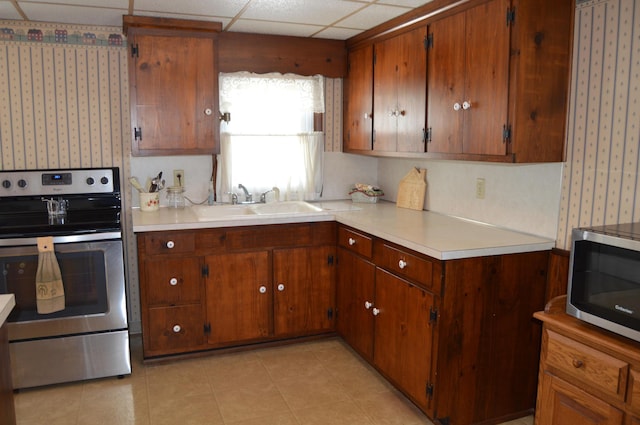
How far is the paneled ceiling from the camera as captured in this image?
111 inches

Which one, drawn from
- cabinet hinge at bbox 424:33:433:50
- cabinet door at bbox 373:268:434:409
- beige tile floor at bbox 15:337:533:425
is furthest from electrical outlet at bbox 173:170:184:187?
cabinet hinge at bbox 424:33:433:50

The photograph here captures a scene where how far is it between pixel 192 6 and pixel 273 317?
1.91m

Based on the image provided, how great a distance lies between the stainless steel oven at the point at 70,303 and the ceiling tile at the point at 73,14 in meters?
1.17

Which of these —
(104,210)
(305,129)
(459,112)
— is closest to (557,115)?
(459,112)

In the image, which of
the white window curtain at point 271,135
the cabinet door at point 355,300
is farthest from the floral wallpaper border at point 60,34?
the cabinet door at point 355,300

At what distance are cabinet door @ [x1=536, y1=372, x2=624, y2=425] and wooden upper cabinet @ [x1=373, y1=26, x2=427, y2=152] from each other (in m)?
1.49

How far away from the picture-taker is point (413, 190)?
3.59 meters

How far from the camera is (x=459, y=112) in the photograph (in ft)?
8.73

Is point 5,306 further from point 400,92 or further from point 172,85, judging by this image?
point 400,92

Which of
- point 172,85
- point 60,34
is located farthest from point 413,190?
point 60,34

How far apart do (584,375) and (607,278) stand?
333 millimetres

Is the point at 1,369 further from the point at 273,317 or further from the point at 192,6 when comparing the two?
the point at 192,6

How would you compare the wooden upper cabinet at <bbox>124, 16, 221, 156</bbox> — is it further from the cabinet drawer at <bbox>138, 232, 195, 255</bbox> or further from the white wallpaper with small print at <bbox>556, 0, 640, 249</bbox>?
the white wallpaper with small print at <bbox>556, 0, 640, 249</bbox>

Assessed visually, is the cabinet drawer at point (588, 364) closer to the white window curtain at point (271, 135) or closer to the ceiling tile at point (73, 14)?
the white window curtain at point (271, 135)
